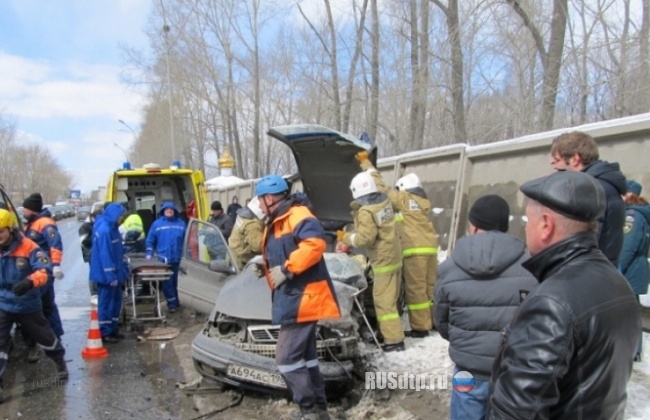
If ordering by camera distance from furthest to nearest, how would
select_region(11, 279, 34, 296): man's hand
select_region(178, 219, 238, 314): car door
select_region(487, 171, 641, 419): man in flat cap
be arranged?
select_region(178, 219, 238, 314): car door
select_region(11, 279, 34, 296): man's hand
select_region(487, 171, 641, 419): man in flat cap

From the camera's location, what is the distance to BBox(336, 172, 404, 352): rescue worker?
5434 mm

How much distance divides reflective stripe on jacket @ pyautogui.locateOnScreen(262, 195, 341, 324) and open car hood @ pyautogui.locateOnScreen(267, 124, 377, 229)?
8.24 ft

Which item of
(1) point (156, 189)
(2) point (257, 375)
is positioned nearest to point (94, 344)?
(2) point (257, 375)

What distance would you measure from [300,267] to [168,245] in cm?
494

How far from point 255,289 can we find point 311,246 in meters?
1.19

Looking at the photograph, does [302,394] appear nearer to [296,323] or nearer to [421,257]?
[296,323]

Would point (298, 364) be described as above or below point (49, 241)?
below

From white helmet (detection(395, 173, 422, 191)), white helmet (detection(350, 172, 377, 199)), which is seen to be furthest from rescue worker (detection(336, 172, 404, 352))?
white helmet (detection(395, 173, 422, 191))

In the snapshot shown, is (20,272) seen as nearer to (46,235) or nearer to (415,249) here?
(46,235)

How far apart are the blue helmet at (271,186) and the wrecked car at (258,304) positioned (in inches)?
43.4

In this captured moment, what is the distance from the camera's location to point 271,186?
4.21 meters

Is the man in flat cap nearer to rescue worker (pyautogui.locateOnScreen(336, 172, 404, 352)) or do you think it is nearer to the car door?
rescue worker (pyautogui.locateOnScreen(336, 172, 404, 352))

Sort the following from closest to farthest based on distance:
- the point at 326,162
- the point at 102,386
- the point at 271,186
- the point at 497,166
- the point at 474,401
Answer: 1. the point at 474,401
2. the point at 271,186
3. the point at 102,386
4. the point at 326,162
5. the point at 497,166

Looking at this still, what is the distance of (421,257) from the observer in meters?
6.11
